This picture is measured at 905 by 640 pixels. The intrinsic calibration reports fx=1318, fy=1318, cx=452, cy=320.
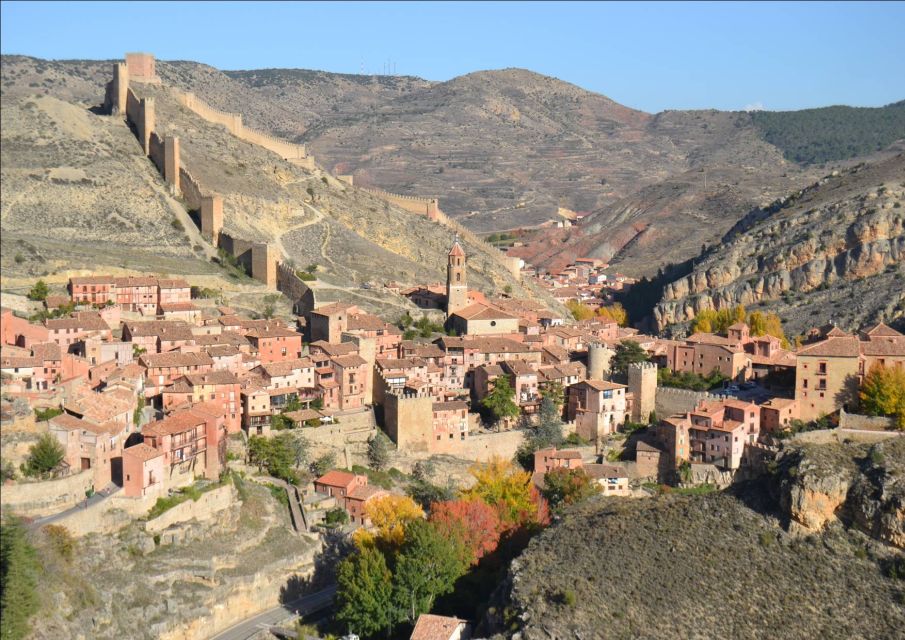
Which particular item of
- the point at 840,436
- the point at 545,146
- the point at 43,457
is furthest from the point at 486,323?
the point at 545,146

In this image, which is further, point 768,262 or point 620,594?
point 768,262

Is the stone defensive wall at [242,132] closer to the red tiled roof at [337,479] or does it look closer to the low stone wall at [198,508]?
the red tiled roof at [337,479]

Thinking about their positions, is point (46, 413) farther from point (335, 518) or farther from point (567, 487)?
point (567, 487)

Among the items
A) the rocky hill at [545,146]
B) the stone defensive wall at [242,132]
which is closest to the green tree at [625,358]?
the stone defensive wall at [242,132]

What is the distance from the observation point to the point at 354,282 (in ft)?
149

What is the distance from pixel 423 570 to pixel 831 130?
13283cm

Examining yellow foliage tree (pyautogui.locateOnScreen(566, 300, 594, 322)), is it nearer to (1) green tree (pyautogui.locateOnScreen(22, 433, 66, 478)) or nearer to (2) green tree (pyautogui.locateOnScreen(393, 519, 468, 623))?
(2) green tree (pyautogui.locateOnScreen(393, 519, 468, 623))

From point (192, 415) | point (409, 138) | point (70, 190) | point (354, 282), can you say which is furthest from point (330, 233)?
point (409, 138)

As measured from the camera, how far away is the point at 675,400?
34625mm

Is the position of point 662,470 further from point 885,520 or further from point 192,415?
point 192,415

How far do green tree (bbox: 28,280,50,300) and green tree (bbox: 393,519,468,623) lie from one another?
1258cm

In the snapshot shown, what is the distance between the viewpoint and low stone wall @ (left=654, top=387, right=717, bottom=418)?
112 feet

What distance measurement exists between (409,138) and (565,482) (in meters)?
104

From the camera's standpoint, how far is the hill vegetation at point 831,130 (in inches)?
5418
